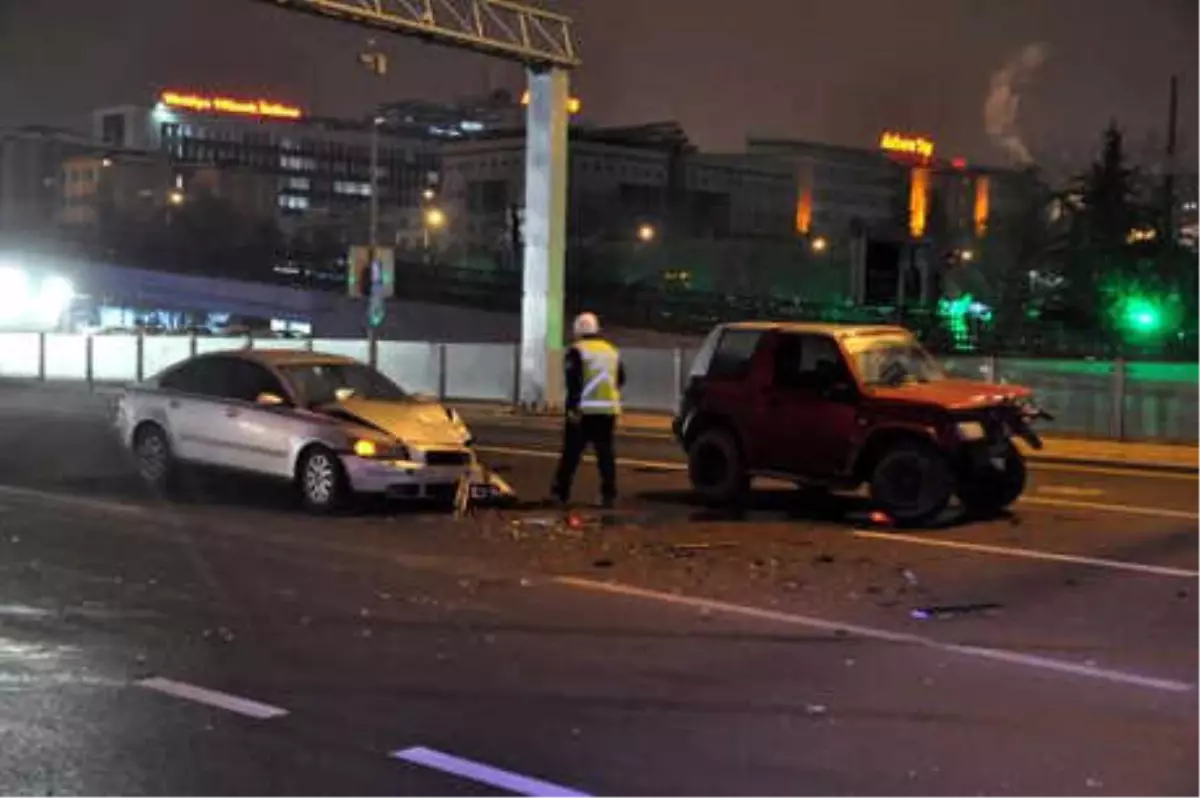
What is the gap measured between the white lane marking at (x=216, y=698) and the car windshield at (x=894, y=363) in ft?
25.6

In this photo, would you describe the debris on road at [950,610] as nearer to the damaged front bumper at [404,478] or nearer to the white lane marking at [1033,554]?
the white lane marking at [1033,554]

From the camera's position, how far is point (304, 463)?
13242 mm

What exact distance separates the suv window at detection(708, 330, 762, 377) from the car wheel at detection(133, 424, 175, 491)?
18.3 feet

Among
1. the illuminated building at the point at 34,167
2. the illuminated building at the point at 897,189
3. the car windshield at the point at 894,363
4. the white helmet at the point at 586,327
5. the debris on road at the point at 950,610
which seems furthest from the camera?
the illuminated building at the point at 34,167

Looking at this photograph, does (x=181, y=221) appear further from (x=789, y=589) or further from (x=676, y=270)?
(x=789, y=589)

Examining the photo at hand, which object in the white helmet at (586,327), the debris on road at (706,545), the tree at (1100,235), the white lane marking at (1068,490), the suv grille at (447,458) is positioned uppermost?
the tree at (1100,235)

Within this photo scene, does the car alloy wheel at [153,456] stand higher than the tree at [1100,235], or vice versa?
the tree at [1100,235]

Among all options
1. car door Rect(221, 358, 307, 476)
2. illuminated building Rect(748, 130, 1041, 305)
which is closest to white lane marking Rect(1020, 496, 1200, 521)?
car door Rect(221, 358, 307, 476)

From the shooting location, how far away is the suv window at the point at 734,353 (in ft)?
46.5

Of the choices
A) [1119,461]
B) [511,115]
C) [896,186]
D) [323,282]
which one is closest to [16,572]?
[1119,461]

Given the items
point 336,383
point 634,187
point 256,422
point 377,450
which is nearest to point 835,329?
point 377,450

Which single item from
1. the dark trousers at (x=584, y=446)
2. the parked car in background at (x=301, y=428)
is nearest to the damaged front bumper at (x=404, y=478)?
→ the parked car in background at (x=301, y=428)

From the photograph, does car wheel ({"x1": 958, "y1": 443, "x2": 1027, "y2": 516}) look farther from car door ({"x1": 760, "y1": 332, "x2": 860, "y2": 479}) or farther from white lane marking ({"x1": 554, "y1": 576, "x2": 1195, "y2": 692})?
white lane marking ({"x1": 554, "y1": 576, "x2": 1195, "y2": 692})

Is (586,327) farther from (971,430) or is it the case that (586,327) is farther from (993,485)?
(993,485)
